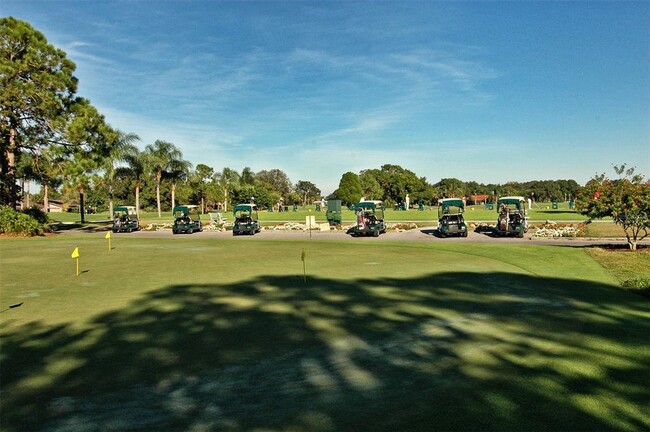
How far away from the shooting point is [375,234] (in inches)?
1267

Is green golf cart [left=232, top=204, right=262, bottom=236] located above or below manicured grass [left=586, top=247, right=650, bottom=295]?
above

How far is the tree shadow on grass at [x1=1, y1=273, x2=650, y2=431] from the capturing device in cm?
452

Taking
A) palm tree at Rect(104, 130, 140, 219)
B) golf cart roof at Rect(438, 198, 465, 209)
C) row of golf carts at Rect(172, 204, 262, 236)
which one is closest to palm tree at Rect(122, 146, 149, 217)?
palm tree at Rect(104, 130, 140, 219)

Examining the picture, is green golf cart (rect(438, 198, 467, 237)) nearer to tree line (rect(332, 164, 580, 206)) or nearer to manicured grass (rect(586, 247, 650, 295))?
manicured grass (rect(586, 247, 650, 295))

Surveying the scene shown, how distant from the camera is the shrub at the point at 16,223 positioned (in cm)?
3422

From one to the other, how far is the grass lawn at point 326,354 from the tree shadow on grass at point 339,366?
0.03 m

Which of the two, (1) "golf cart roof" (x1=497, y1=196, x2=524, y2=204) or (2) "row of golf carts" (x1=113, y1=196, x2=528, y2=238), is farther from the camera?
(1) "golf cart roof" (x1=497, y1=196, x2=524, y2=204)

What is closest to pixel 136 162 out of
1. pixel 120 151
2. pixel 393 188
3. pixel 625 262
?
pixel 120 151

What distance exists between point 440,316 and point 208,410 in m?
5.50

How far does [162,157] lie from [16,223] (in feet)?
127

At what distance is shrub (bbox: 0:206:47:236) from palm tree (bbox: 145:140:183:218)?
34988mm

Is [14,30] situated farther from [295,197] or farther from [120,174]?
[295,197]

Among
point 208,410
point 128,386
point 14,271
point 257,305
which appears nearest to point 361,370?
point 208,410

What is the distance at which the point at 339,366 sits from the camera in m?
6.05
